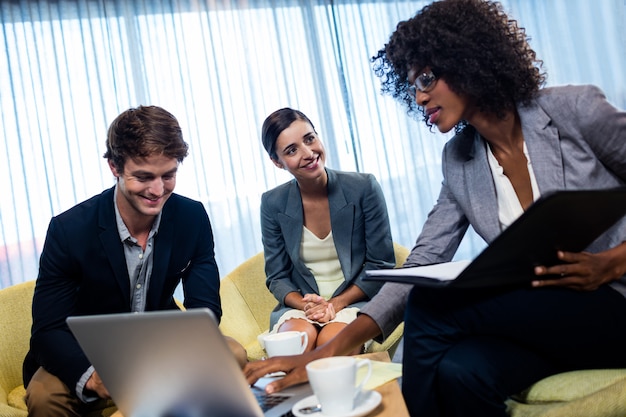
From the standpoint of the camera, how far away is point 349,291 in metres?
2.82

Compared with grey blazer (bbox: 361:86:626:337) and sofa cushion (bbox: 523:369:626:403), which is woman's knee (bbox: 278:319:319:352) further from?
sofa cushion (bbox: 523:369:626:403)

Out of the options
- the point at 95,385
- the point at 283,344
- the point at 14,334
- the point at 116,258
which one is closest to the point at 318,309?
the point at 116,258

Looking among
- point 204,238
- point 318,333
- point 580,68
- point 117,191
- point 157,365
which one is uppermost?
point 580,68

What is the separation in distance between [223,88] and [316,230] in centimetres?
233

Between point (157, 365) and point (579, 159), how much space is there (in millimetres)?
1077

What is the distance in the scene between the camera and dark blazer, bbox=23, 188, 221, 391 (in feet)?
7.18

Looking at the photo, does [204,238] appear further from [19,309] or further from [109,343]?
[109,343]

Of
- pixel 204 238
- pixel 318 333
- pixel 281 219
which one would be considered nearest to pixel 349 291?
pixel 318 333

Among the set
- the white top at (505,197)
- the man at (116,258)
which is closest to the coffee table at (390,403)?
the white top at (505,197)

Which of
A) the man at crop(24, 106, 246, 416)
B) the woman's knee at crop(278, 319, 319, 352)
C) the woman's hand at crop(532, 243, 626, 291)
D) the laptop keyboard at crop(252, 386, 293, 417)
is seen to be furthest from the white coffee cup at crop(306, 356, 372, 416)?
the woman's knee at crop(278, 319, 319, 352)

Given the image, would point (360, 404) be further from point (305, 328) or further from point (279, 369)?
point (305, 328)

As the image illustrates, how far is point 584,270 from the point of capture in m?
1.48

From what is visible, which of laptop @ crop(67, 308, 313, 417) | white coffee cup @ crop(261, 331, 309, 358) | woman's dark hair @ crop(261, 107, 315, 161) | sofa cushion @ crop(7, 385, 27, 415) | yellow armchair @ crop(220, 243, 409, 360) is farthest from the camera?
yellow armchair @ crop(220, 243, 409, 360)

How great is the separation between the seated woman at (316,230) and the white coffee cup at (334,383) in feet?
5.14
